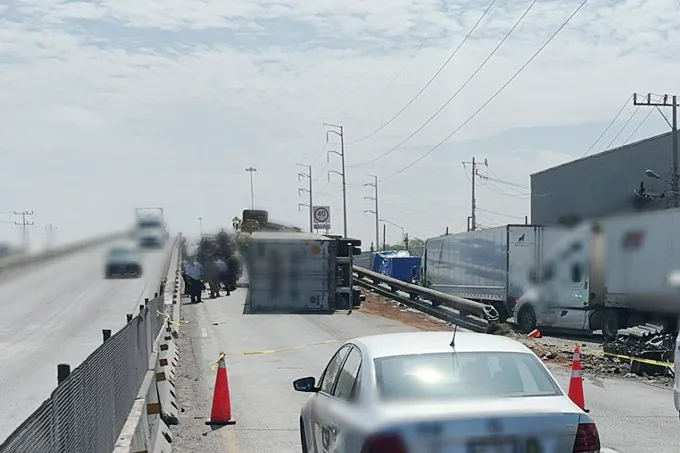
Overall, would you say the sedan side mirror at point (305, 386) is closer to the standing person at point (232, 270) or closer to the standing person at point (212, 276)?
the standing person at point (212, 276)

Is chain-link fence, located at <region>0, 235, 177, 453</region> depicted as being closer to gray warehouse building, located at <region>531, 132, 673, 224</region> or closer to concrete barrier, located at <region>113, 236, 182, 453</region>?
concrete barrier, located at <region>113, 236, 182, 453</region>

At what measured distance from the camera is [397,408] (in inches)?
230

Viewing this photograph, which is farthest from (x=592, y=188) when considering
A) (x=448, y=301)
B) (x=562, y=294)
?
(x=448, y=301)

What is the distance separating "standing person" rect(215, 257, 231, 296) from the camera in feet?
124

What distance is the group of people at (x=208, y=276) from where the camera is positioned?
114 ft

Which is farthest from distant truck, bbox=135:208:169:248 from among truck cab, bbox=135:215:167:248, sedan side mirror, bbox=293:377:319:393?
sedan side mirror, bbox=293:377:319:393

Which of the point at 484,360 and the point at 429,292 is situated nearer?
the point at 484,360

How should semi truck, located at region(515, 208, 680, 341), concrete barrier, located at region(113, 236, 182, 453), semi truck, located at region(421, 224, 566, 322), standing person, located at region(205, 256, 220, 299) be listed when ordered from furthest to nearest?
standing person, located at region(205, 256, 220, 299) → semi truck, located at region(421, 224, 566, 322) → semi truck, located at region(515, 208, 680, 341) → concrete barrier, located at region(113, 236, 182, 453)

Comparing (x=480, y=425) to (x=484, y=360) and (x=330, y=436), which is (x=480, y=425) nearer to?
(x=484, y=360)

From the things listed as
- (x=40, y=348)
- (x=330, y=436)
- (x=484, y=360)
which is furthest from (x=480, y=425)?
(x=40, y=348)

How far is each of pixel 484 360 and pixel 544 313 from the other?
22340mm

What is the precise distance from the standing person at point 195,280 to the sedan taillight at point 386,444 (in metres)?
29.5

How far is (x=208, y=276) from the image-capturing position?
122ft

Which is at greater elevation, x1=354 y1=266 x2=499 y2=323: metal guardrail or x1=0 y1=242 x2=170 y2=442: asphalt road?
x1=354 y1=266 x2=499 y2=323: metal guardrail
